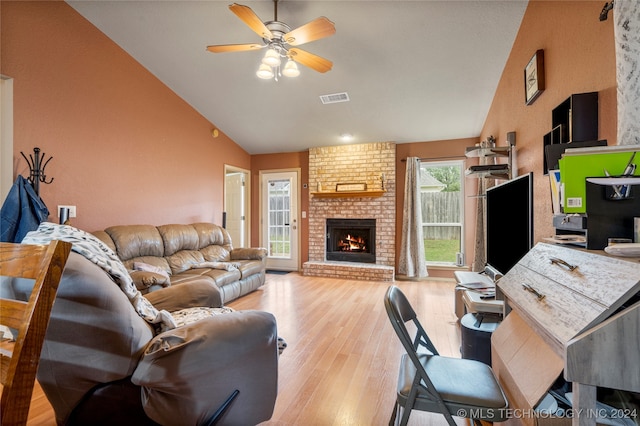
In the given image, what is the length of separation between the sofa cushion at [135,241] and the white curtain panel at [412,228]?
3.79m

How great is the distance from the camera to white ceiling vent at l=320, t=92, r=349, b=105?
407 centimetres

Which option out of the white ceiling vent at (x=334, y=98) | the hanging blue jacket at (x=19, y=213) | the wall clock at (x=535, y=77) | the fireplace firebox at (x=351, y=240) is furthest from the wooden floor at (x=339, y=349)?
the white ceiling vent at (x=334, y=98)

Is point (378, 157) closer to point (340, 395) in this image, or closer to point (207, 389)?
point (340, 395)

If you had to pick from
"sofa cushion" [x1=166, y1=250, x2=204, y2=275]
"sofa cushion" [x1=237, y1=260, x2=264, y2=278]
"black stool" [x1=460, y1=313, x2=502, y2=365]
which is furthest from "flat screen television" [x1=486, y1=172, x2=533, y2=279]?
"sofa cushion" [x1=166, y1=250, x2=204, y2=275]

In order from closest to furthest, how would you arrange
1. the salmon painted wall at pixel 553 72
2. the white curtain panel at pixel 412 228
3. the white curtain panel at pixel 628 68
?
1. the white curtain panel at pixel 628 68
2. the salmon painted wall at pixel 553 72
3. the white curtain panel at pixel 412 228

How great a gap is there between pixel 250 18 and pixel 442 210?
166 inches

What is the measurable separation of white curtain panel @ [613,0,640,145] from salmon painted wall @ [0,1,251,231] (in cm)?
417

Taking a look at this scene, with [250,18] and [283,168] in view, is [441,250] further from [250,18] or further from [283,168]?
[250,18]

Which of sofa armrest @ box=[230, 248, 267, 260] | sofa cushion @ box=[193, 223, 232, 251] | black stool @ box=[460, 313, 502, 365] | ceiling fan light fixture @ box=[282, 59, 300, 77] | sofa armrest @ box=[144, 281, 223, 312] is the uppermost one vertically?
ceiling fan light fixture @ box=[282, 59, 300, 77]

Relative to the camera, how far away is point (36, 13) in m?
2.75

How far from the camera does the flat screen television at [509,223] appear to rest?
1.82 meters

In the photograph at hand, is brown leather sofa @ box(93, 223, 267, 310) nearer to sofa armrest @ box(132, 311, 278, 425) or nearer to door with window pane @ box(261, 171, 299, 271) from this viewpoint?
sofa armrest @ box(132, 311, 278, 425)

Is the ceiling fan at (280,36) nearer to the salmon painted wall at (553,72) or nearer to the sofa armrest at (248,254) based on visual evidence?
the salmon painted wall at (553,72)

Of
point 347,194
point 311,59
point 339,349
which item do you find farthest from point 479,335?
point 347,194
